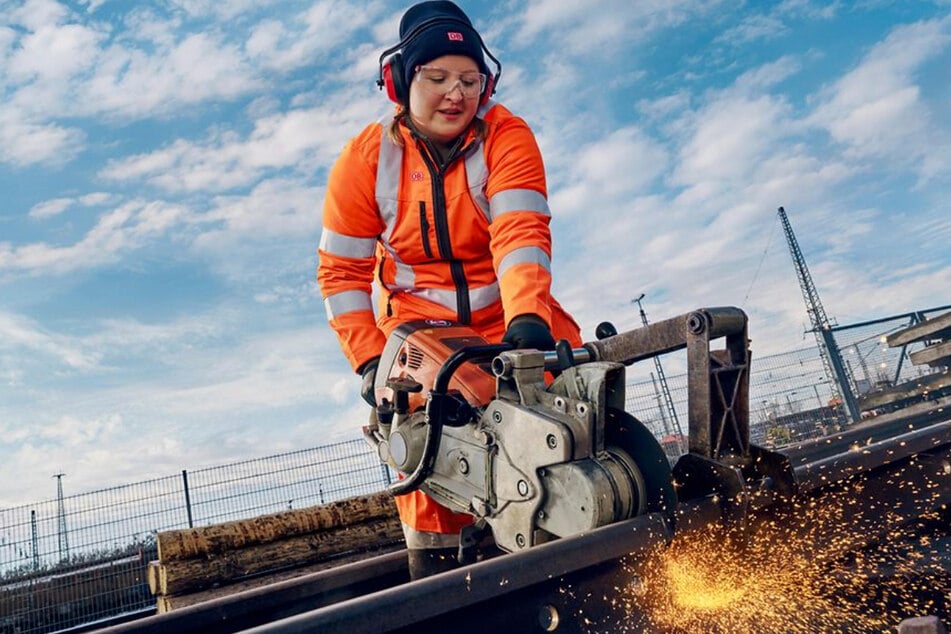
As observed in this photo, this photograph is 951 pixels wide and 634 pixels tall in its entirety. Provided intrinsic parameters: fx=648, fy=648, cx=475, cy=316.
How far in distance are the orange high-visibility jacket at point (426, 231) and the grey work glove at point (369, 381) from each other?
3 cm

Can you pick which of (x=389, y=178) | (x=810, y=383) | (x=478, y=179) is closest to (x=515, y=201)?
(x=478, y=179)

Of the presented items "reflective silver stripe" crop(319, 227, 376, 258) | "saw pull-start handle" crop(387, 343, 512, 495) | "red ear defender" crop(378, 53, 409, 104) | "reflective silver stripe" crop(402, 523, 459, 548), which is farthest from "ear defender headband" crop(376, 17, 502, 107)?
"reflective silver stripe" crop(402, 523, 459, 548)

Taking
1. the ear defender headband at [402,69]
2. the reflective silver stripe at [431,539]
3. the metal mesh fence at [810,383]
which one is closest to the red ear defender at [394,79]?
the ear defender headband at [402,69]

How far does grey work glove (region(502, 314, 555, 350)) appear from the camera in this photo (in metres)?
2.10

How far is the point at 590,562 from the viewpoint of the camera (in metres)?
1.53

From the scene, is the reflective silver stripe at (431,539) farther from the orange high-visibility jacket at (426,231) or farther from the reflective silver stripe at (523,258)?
the reflective silver stripe at (523,258)

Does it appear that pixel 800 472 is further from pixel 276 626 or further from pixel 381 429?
pixel 276 626

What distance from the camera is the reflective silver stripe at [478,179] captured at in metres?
2.59

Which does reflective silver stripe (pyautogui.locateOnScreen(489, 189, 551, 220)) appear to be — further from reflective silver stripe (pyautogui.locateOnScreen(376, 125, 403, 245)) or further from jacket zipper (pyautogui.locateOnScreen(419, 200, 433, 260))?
reflective silver stripe (pyautogui.locateOnScreen(376, 125, 403, 245))

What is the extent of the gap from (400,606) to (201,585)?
3.72 metres

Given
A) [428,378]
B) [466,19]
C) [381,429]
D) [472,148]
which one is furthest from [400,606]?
[466,19]

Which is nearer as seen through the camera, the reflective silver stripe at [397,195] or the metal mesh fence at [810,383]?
the reflective silver stripe at [397,195]

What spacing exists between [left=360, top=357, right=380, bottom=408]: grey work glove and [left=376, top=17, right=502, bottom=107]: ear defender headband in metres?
1.06

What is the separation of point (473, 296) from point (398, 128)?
2.51ft
